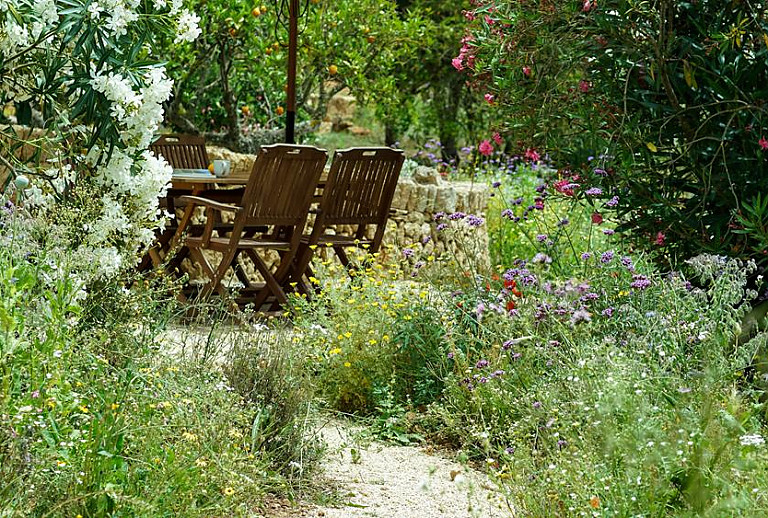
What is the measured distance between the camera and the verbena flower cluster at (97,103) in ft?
11.4

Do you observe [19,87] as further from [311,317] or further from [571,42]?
[571,42]

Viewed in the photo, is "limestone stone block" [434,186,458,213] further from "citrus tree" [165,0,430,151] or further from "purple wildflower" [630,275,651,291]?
"purple wildflower" [630,275,651,291]

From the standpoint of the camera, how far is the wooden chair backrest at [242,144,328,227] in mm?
6148

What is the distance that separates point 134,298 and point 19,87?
3.05ft

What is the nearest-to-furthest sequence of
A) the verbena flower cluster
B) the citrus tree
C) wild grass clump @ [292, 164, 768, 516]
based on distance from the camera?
wild grass clump @ [292, 164, 768, 516] → the verbena flower cluster → the citrus tree

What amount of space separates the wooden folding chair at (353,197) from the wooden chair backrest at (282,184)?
0.19 m

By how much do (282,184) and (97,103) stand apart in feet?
9.10

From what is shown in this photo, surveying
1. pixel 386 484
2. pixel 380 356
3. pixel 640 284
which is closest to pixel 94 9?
pixel 386 484

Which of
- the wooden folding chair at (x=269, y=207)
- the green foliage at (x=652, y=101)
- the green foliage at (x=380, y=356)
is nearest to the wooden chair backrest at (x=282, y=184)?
the wooden folding chair at (x=269, y=207)

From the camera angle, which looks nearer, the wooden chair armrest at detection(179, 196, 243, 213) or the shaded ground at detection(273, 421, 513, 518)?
the shaded ground at detection(273, 421, 513, 518)

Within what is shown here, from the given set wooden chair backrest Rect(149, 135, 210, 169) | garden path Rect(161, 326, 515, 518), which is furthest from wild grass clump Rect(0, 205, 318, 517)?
wooden chair backrest Rect(149, 135, 210, 169)

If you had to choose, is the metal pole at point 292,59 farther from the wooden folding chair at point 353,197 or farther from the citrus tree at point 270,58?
the citrus tree at point 270,58

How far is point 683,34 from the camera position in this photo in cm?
487

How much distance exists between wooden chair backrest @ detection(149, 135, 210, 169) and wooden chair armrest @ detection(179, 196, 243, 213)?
1.56 meters
